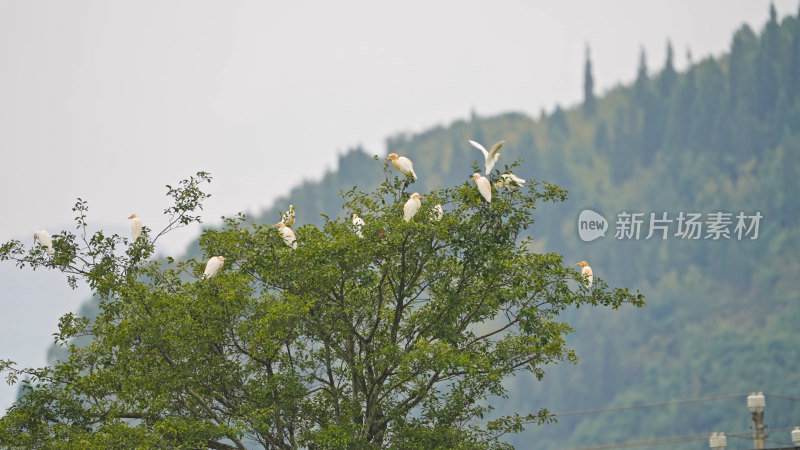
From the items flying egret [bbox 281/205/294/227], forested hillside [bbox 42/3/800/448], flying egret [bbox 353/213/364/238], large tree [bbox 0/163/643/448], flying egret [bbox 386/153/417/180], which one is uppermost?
forested hillside [bbox 42/3/800/448]

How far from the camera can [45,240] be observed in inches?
652

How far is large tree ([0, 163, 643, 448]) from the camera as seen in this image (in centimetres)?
1559

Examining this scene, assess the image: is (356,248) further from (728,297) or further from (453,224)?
(728,297)

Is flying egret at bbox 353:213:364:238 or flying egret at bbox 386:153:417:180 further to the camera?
flying egret at bbox 386:153:417:180

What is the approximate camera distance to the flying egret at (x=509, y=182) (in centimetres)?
1548

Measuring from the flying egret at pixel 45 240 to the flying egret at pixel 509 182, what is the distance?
20.3 feet

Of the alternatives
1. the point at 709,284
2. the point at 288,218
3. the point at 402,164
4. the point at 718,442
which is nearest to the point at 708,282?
the point at 709,284

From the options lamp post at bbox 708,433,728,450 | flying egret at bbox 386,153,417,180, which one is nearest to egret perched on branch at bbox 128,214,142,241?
flying egret at bbox 386,153,417,180

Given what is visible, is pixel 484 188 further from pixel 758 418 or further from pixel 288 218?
pixel 758 418

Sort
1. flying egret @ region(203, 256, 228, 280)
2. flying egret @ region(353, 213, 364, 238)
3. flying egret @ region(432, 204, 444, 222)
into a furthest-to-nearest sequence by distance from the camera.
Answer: flying egret @ region(353, 213, 364, 238) → flying egret @ region(203, 256, 228, 280) → flying egret @ region(432, 204, 444, 222)

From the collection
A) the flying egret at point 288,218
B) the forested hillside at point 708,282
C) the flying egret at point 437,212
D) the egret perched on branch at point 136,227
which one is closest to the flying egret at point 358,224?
the flying egret at point 288,218

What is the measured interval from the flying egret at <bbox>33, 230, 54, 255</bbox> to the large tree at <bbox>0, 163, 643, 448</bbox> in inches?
7.3

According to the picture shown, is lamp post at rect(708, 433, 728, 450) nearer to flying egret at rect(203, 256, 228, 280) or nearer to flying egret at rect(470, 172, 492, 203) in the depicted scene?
flying egret at rect(470, 172, 492, 203)

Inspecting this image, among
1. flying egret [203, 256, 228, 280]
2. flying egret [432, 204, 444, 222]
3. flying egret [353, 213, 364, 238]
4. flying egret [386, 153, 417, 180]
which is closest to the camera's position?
flying egret [432, 204, 444, 222]
